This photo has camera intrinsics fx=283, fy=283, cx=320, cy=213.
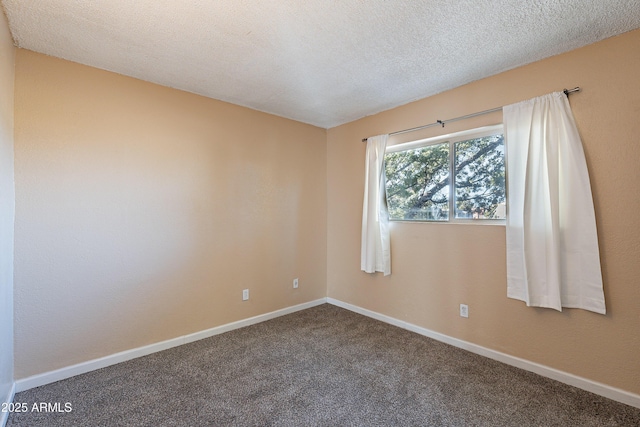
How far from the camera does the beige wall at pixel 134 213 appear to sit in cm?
208

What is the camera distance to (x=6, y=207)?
180 centimetres

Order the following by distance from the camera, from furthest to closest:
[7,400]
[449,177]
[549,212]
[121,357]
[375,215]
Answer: [375,215]
[449,177]
[121,357]
[549,212]
[7,400]

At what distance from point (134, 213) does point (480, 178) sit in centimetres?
312

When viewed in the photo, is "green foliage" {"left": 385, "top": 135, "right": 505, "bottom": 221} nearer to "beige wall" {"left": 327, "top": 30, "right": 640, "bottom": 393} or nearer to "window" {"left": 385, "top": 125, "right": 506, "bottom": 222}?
"window" {"left": 385, "top": 125, "right": 506, "bottom": 222}

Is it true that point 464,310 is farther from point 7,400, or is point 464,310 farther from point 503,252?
point 7,400

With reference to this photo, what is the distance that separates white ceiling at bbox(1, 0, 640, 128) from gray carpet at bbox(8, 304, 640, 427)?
245 centimetres

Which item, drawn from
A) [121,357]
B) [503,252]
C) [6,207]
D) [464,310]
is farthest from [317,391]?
[6,207]

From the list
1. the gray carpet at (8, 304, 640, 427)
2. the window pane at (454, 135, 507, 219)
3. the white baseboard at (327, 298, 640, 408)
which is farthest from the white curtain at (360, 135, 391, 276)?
the gray carpet at (8, 304, 640, 427)

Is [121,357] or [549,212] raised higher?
[549,212]

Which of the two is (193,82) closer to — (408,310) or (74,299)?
(74,299)

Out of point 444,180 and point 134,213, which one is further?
point 444,180

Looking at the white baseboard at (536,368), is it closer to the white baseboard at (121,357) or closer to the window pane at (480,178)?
the window pane at (480,178)

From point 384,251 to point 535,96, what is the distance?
1925 mm

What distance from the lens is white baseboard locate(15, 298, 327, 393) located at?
2.04m
